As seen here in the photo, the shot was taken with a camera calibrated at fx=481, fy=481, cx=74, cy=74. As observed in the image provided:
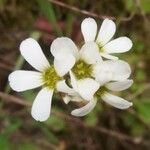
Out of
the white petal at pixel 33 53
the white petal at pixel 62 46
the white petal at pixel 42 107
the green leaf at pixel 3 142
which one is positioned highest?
the white petal at pixel 62 46

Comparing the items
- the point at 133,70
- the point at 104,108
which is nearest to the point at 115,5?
the point at 133,70

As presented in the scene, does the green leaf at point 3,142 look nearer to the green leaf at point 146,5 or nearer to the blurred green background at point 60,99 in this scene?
the blurred green background at point 60,99

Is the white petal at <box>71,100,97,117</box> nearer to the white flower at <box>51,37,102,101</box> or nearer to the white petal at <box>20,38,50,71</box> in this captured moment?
the white flower at <box>51,37,102,101</box>

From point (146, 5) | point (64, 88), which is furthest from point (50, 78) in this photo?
point (146, 5)

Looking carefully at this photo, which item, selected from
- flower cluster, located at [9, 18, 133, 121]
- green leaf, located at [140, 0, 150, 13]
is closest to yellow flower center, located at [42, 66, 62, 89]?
flower cluster, located at [9, 18, 133, 121]

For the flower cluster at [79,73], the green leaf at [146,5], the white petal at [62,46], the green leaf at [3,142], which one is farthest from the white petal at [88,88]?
the green leaf at [146,5]

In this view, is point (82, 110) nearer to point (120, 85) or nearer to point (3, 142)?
point (120, 85)
